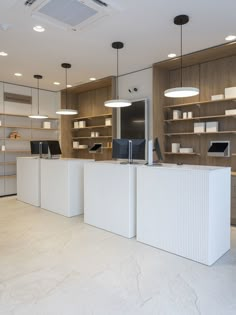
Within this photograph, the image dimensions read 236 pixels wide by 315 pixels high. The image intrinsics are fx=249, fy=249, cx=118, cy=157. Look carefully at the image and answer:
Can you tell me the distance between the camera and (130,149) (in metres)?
4.01

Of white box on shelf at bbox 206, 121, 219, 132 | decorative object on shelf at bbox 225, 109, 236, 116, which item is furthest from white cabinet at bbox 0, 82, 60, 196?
decorative object on shelf at bbox 225, 109, 236, 116

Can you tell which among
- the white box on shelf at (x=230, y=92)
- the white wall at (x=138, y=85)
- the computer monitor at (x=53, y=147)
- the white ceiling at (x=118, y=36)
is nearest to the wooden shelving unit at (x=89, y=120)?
the white wall at (x=138, y=85)

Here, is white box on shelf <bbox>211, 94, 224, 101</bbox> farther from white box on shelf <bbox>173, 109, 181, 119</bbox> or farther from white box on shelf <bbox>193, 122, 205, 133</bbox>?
white box on shelf <bbox>173, 109, 181, 119</bbox>

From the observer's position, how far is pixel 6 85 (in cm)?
686

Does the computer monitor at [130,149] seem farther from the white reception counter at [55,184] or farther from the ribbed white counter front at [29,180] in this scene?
the ribbed white counter front at [29,180]

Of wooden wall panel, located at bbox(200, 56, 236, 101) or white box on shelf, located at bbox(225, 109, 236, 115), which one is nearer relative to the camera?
white box on shelf, located at bbox(225, 109, 236, 115)

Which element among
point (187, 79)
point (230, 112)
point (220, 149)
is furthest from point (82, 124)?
point (230, 112)

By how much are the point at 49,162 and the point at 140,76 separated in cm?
290

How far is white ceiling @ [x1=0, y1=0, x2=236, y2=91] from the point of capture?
126 inches

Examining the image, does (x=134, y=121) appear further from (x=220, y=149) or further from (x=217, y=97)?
(x=220, y=149)

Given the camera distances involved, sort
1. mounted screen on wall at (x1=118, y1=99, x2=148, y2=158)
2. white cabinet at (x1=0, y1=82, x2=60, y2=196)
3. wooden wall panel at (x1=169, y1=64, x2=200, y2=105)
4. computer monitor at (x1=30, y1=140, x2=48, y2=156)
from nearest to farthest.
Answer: wooden wall panel at (x1=169, y1=64, x2=200, y2=105) < mounted screen on wall at (x1=118, y1=99, x2=148, y2=158) < computer monitor at (x1=30, y1=140, x2=48, y2=156) < white cabinet at (x1=0, y1=82, x2=60, y2=196)

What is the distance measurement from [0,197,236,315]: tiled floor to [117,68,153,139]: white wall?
313 cm

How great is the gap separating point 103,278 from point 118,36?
3514 mm

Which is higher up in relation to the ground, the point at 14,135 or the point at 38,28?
the point at 38,28
